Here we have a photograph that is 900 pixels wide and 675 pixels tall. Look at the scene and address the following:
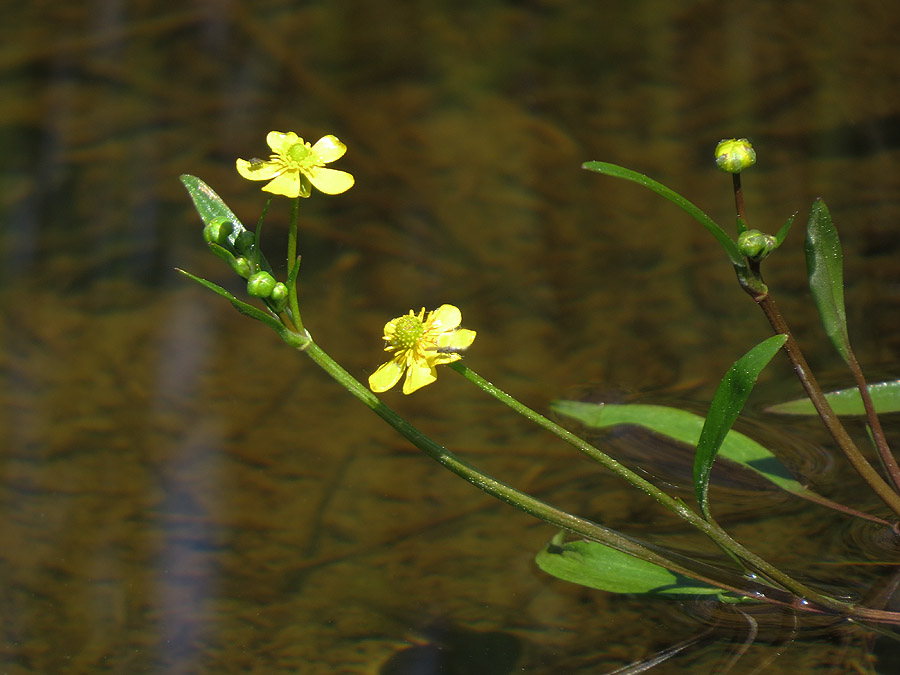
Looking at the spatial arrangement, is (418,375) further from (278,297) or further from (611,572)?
(611,572)

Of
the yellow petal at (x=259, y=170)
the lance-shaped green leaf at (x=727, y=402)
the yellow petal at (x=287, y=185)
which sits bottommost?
the lance-shaped green leaf at (x=727, y=402)

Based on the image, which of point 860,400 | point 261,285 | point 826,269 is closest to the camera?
point 261,285

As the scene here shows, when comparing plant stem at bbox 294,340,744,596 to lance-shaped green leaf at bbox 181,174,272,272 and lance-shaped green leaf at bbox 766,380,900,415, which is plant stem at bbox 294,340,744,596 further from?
lance-shaped green leaf at bbox 766,380,900,415

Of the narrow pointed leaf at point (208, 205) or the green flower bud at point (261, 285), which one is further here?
the narrow pointed leaf at point (208, 205)

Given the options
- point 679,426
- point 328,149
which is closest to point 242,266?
point 328,149

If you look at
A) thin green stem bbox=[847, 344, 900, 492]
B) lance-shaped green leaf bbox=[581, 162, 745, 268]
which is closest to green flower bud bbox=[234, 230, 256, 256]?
lance-shaped green leaf bbox=[581, 162, 745, 268]

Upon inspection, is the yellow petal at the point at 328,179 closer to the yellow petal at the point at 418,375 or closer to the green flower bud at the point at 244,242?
the green flower bud at the point at 244,242

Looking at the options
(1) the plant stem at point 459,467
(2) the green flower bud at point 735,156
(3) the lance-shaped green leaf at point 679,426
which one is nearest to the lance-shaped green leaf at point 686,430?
(3) the lance-shaped green leaf at point 679,426
